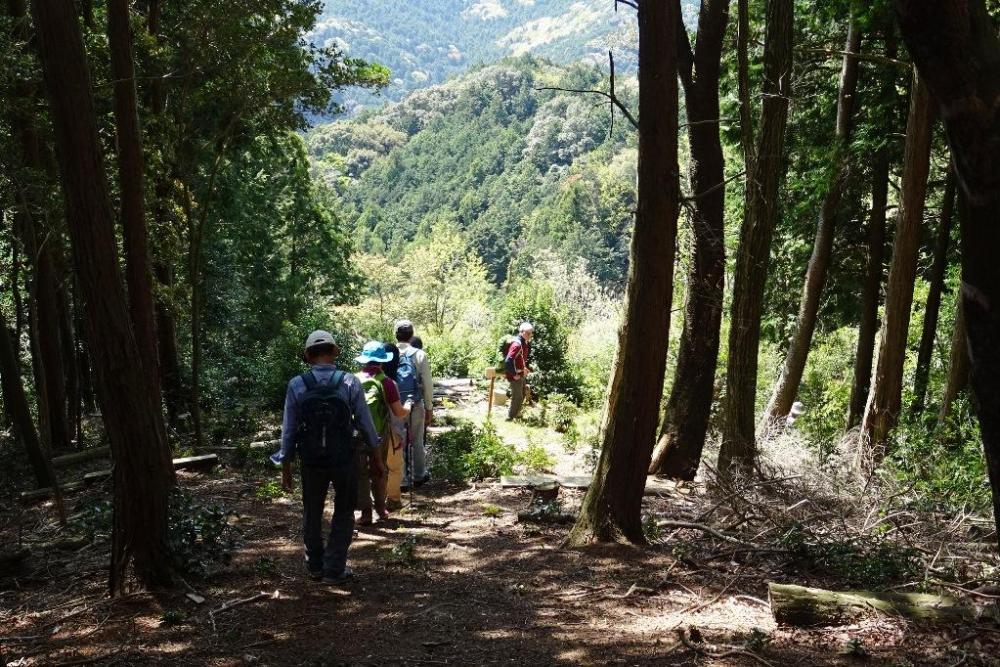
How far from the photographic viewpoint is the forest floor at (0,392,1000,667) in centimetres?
436

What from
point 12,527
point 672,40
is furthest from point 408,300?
point 672,40

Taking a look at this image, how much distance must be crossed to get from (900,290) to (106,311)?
29.7ft

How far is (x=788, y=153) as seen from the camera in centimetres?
1449

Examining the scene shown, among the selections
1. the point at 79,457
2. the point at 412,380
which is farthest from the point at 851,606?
the point at 79,457

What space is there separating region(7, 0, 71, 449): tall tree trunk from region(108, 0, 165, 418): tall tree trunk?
2.42 meters

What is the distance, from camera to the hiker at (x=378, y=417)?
7297mm

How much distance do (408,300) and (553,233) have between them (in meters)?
40.2

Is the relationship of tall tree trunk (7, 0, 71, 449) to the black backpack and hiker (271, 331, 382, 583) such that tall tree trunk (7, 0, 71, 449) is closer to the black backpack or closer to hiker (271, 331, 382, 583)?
hiker (271, 331, 382, 583)

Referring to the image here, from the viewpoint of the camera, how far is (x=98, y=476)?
1048 centimetres

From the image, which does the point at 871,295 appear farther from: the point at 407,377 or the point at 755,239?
the point at 407,377

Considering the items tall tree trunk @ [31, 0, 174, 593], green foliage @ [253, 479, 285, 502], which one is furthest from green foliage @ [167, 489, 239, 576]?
green foliage @ [253, 479, 285, 502]

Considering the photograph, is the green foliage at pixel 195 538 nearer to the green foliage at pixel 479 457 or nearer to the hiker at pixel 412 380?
the hiker at pixel 412 380

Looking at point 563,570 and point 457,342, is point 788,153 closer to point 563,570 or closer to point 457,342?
point 563,570

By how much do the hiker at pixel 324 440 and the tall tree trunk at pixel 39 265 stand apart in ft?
24.1
